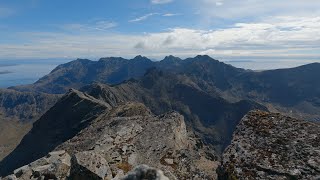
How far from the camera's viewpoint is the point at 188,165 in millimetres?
34156

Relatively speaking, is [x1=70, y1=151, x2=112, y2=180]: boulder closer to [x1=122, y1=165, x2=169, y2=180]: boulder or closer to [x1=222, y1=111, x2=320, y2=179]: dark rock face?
[x1=122, y1=165, x2=169, y2=180]: boulder

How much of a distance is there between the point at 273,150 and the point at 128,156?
72.1 feet

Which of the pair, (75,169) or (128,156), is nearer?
(75,169)

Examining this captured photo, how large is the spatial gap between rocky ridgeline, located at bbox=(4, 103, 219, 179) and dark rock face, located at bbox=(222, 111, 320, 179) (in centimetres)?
354

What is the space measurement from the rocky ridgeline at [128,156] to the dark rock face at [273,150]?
3.54m

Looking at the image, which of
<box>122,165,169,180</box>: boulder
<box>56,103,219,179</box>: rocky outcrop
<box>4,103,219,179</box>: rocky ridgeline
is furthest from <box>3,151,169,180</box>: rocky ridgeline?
<box>122,165,169,180</box>: boulder

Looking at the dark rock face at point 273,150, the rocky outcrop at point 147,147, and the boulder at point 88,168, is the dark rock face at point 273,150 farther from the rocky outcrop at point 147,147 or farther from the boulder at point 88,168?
the rocky outcrop at point 147,147

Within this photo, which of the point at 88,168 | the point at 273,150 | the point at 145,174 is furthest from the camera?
the point at 88,168

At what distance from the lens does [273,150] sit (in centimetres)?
1603

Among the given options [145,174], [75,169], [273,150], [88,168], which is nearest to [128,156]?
[75,169]

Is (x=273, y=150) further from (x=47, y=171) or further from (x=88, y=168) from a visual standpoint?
(x=47, y=171)

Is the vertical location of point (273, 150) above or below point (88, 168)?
above

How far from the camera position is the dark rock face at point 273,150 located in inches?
580

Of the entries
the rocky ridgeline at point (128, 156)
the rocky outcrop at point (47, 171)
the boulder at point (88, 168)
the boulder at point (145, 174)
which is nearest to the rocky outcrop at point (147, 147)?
the rocky ridgeline at point (128, 156)
